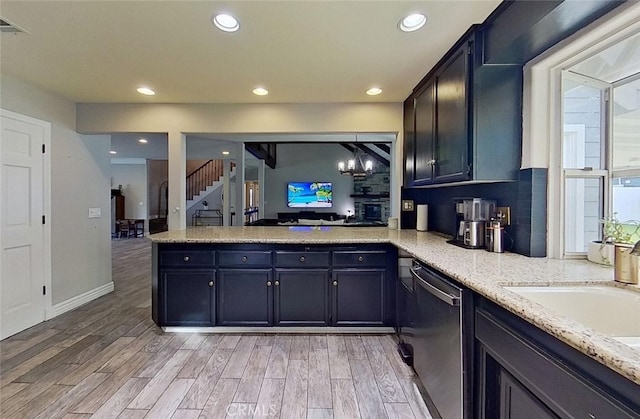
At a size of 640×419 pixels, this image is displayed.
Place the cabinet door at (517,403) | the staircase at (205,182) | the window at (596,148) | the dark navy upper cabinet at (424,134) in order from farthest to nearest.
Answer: the staircase at (205,182), the dark navy upper cabinet at (424,134), the window at (596,148), the cabinet door at (517,403)

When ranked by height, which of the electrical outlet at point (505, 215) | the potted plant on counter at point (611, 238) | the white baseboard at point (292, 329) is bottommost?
the white baseboard at point (292, 329)

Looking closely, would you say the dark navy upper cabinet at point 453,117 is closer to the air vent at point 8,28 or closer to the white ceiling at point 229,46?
the white ceiling at point 229,46

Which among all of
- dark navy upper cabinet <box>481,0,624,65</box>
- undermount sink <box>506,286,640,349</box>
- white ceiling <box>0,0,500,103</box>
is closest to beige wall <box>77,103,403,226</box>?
white ceiling <box>0,0,500,103</box>

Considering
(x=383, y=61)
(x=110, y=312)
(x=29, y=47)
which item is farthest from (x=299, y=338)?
(x=29, y=47)

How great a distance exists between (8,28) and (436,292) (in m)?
3.08

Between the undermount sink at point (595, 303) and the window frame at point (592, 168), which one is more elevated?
the window frame at point (592, 168)

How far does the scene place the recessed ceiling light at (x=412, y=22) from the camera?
6.14ft

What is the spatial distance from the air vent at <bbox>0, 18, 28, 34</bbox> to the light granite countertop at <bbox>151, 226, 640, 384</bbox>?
1.69 meters

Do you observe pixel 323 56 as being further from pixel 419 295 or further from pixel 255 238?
pixel 419 295

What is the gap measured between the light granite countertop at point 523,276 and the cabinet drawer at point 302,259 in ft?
0.46

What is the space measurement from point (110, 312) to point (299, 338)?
2.21 m

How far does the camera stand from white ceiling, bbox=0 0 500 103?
5.94 feet

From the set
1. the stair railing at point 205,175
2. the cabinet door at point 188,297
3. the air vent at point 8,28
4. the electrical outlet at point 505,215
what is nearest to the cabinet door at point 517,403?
the electrical outlet at point 505,215

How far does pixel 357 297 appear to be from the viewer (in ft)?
9.57
